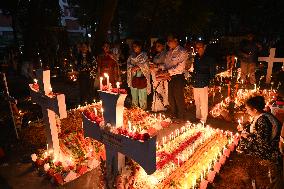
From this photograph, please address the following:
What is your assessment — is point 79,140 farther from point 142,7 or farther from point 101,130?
point 142,7

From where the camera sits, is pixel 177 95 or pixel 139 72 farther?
pixel 139 72

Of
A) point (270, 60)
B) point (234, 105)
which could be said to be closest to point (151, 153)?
point (234, 105)

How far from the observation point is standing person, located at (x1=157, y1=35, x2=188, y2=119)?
25.1ft

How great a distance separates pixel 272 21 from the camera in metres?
28.4

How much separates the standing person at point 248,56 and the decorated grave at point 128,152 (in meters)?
5.63

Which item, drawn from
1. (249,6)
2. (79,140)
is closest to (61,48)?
(79,140)

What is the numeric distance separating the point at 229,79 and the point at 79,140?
182 inches

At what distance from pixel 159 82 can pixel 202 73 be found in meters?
1.76

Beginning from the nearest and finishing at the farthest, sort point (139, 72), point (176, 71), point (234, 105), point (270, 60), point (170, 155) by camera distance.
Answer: point (170, 155)
point (176, 71)
point (139, 72)
point (234, 105)
point (270, 60)

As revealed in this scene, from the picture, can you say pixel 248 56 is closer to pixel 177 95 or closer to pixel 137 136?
pixel 177 95

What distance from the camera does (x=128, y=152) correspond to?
13.3 ft

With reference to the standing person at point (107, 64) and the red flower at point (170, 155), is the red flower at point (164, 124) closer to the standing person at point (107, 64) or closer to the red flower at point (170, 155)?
the red flower at point (170, 155)

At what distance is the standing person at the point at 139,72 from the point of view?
8.25 meters

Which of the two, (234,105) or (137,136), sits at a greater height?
(137,136)
